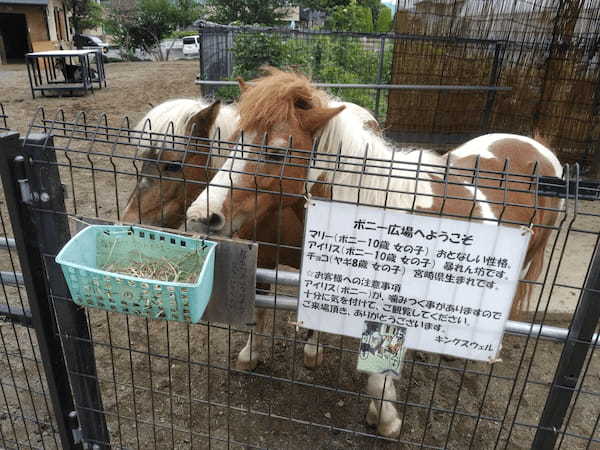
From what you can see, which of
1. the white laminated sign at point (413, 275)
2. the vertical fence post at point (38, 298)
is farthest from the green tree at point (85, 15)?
the white laminated sign at point (413, 275)

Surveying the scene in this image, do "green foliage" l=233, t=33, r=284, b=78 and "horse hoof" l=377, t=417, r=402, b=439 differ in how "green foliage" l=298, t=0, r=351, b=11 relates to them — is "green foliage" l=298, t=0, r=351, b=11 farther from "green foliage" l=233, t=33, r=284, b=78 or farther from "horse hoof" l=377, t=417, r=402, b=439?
"horse hoof" l=377, t=417, r=402, b=439

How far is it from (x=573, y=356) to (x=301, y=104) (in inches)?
58.1

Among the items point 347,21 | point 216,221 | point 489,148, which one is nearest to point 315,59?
point 489,148

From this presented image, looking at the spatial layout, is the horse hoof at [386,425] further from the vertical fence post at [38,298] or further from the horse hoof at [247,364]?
the vertical fence post at [38,298]

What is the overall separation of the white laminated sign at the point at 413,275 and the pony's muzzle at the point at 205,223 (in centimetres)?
54

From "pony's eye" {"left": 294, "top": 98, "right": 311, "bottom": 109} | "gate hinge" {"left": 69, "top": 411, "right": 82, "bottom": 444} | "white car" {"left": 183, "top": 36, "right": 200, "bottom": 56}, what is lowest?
"gate hinge" {"left": 69, "top": 411, "right": 82, "bottom": 444}

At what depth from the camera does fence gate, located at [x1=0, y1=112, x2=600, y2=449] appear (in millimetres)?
1412

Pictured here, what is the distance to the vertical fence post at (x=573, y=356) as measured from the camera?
1.24 meters

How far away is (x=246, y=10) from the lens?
2112cm

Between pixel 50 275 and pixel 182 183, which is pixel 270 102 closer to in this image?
pixel 182 183

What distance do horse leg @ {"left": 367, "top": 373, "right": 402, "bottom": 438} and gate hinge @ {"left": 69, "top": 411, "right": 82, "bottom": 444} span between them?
4.69 ft

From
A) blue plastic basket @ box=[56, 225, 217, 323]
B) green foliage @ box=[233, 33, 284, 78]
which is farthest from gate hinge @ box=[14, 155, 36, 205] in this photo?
green foliage @ box=[233, 33, 284, 78]

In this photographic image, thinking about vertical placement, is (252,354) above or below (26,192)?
below

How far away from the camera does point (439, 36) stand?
7051 millimetres
